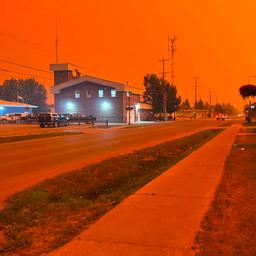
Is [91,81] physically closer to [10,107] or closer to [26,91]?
[10,107]

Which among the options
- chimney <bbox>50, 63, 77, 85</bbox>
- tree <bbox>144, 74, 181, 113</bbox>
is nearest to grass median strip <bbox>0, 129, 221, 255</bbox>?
chimney <bbox>50, 63, 77, 85</bbox>

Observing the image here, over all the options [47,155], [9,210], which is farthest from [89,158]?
[9,210]

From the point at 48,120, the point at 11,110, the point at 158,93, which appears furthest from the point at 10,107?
the point at 48,120

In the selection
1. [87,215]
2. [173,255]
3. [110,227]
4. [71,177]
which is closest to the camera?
[173,255]

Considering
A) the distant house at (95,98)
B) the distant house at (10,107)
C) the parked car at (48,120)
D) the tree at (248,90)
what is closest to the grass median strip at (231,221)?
the tree at (248,90)

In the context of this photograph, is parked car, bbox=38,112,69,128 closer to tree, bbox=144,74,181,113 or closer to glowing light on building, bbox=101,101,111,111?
glowing light on building, bbox=101,101,111,111

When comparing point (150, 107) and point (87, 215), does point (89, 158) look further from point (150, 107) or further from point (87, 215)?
point (150, 107)

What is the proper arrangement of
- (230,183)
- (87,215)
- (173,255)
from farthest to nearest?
(230,183) → (87,215) → (173,255)

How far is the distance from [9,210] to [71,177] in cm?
404

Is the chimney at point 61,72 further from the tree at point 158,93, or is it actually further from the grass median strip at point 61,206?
the grass median strip at point 61,206

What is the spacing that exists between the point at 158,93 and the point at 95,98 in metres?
27.4

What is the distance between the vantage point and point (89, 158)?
18062 mm

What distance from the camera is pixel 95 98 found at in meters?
86.4

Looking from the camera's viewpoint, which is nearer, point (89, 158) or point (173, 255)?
point (173, 255)
